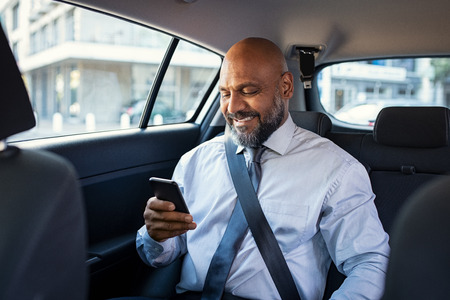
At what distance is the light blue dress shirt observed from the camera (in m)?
1.61

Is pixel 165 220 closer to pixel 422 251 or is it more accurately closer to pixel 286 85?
pixel 286 85

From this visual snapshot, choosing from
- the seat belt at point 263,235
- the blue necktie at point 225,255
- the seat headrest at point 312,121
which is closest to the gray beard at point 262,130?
the seat belt at point 263,235

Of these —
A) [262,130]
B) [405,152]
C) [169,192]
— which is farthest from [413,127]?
[169,192]

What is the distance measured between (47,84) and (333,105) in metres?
2.23

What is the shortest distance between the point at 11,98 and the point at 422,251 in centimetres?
73

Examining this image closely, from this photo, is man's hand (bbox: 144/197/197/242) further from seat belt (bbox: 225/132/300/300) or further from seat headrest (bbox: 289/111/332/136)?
seat headrest (bbox: 289/111/332/136)

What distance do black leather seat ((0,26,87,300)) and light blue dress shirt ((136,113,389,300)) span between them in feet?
3.01

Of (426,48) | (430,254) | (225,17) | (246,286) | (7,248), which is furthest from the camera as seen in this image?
(426,48)

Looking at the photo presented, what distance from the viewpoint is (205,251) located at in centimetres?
179

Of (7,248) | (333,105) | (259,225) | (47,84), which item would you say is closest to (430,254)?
(7,248)

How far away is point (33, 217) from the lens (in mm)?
835

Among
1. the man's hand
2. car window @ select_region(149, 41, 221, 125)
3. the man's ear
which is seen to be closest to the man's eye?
the man's ear

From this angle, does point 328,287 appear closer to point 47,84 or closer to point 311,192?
point 311,192

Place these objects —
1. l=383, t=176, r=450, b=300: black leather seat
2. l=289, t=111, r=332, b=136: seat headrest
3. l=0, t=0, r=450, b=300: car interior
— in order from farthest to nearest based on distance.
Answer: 1. l=289, t=111, r=332, b=136: seat headrest
2. l=0, t=0, r=450, b=300: car interior
3. l=383, t=176, r=450, b=300: black leather seat
